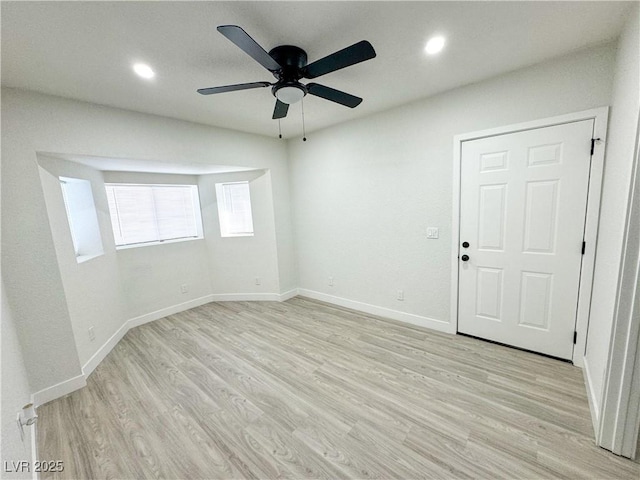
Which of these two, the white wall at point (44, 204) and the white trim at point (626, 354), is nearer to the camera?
the white trim at point (626, 354)

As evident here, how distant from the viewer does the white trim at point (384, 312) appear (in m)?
2.92

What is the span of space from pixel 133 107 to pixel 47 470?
9.58ft

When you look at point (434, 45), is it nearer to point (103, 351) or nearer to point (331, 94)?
point (331, 94)

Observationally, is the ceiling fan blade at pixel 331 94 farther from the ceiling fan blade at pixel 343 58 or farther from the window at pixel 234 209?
the window at pixel 234 209

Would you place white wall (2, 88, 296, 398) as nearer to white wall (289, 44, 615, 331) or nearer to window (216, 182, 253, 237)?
window (216, 182, 253, 237)

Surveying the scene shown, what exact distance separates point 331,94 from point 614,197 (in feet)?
6.61

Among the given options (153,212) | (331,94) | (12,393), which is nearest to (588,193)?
(331,94)

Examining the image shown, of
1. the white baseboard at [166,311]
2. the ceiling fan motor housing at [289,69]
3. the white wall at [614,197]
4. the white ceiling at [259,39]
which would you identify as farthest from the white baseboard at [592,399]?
the white baseboard at [166,311]

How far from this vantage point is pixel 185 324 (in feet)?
11.3

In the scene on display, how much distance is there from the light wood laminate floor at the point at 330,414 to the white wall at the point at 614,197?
1.31 ft

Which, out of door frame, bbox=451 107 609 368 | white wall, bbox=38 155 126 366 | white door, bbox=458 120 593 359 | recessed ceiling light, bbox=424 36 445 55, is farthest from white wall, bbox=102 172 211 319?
door frame, bbox=451 107 609 368

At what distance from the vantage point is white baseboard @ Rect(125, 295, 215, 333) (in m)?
3.45

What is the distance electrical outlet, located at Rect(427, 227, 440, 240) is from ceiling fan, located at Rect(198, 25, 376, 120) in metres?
1.59

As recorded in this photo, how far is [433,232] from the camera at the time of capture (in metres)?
2.83
